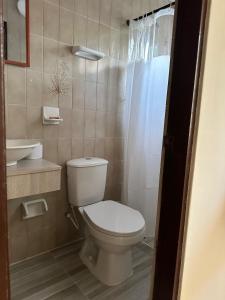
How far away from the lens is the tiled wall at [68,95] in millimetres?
1609

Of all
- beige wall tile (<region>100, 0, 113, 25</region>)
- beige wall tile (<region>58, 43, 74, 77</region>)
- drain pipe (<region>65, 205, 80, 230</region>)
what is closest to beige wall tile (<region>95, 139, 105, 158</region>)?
drain pipe (<region>65, 205, 80, 230</region>)

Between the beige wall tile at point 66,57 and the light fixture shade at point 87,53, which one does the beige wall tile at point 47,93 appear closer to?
the beige wall tile at point 66,57

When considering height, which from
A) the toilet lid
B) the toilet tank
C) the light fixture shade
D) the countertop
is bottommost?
the toilet lid

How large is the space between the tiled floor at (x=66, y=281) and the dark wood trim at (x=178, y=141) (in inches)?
19.2

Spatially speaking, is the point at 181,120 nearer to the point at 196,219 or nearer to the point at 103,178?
the point at 196,219

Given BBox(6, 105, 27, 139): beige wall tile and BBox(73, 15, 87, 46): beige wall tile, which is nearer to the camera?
BBox(6, 105, 27, 139): beige wall tile

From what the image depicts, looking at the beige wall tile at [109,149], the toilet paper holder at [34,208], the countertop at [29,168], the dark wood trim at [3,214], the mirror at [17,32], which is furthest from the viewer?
the beige wall tile at [109,149]

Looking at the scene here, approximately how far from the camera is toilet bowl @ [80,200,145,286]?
4.93 ft

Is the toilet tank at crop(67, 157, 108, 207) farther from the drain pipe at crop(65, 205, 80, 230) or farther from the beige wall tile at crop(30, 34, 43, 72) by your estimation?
the beige wall tile at crop(30, 34, 43, 72)

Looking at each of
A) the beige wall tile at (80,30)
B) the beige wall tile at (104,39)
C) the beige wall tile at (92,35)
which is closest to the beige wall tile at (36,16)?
the beige wall tile at (80,30)

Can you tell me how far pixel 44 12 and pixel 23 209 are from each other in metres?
1.39

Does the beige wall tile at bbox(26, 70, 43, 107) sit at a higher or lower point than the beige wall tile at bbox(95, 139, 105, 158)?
higher

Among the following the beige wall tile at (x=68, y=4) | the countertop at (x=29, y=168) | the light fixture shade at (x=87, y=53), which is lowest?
the countertop at (x=29, y=168)

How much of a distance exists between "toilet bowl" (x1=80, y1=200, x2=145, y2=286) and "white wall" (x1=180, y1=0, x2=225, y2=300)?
1.72ft
